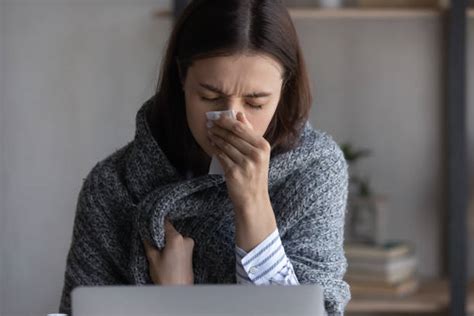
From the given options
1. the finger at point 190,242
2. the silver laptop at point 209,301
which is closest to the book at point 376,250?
the finger at point 190,242

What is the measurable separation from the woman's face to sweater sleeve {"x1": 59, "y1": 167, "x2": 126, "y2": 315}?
9.0 inches

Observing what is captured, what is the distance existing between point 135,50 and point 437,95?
0.93 metres

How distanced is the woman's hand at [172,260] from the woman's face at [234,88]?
160 millimetres

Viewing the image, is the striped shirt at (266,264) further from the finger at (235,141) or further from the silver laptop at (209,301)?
the silver laptop at (209,301)

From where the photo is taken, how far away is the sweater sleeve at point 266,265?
A: 1.26m

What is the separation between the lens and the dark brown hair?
1.29m

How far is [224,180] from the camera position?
1384mm

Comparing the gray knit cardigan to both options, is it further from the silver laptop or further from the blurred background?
the blurred background

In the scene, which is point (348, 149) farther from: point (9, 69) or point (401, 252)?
point (9, 69)

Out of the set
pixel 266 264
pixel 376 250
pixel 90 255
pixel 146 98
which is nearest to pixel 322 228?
pixel 266 264

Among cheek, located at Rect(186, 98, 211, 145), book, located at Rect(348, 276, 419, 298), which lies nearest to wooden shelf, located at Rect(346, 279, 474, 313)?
book, located at Rect(348, 276, 419, 298)

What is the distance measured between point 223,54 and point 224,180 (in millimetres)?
220

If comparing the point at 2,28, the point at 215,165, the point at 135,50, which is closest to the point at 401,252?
the point at 135,50

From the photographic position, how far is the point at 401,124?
2625mm
